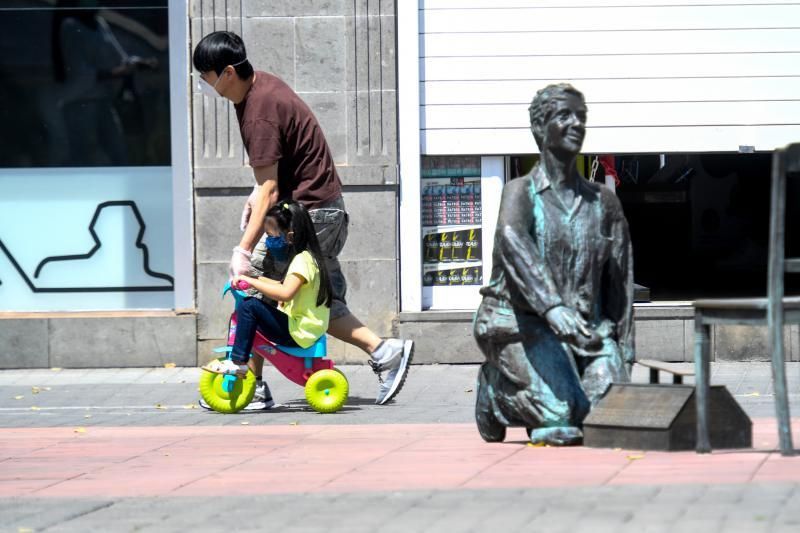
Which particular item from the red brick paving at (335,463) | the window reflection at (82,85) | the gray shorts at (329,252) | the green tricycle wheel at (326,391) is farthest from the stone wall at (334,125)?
the red brick paving at (335,463)

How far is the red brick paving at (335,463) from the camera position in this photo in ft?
18.8

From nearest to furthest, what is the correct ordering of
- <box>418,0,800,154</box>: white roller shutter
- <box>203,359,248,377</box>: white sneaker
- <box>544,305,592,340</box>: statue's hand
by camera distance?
<box>544,305,592,340</box>: statue's hand
<box>203,359,248,377</box>: white sneaker
<box>418,0,800,154</box>: white roller shutter

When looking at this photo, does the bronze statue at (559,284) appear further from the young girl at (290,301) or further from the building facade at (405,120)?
the building facade at (405,120)

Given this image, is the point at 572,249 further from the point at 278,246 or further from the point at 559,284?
the point at 278,246

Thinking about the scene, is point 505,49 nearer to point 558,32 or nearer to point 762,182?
point 558,32

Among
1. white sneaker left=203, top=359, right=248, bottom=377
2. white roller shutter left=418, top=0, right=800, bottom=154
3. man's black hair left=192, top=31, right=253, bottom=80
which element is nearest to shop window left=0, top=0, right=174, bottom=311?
white roller shutter left=418, top=0, right=800, bottom=154

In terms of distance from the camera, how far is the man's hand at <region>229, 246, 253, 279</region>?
898cm

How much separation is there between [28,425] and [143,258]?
3860 millimetres

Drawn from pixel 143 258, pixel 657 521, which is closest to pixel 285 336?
pixel 143 258

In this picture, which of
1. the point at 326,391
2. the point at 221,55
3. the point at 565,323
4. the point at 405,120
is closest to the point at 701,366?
the point at 565,323

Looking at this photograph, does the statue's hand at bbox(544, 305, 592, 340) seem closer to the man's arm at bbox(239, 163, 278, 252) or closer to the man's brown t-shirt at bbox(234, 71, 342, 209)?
the man's arm at bbox(239, 163, 278, 252)

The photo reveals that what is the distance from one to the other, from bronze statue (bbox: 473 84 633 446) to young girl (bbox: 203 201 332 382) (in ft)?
7.78

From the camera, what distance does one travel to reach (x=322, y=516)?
5109 millimetres

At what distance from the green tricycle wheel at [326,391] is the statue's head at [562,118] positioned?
269 cm
